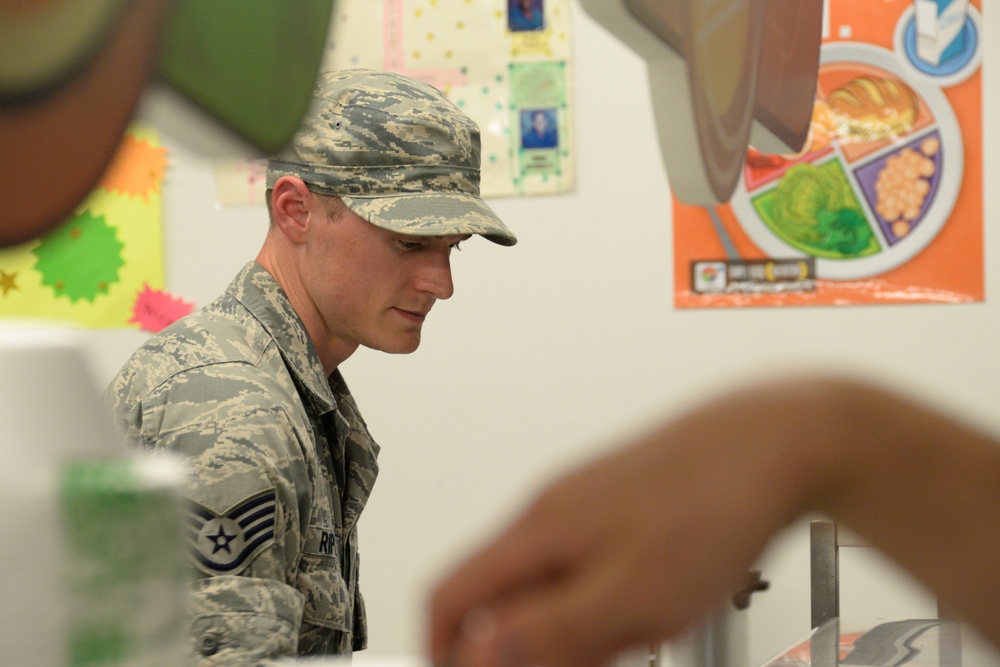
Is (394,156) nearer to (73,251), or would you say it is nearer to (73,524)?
(73,251)

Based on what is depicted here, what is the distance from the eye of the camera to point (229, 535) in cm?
76

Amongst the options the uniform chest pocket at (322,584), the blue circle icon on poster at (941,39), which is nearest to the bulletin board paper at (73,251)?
the uniform chest pocket at (322,584)

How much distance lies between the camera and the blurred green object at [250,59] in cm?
46

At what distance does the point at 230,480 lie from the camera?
79 cm

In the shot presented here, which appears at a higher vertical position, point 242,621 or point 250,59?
point 250,59

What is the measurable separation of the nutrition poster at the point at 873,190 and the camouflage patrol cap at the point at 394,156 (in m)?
1.05

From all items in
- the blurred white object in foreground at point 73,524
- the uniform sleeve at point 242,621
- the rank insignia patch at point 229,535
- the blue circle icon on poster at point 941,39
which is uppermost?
the blue circle icon on poster at point 941,39

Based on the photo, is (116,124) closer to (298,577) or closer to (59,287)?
(59,287)

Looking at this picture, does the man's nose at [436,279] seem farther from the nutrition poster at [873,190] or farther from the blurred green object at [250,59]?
the nutrition poster at [873,190]

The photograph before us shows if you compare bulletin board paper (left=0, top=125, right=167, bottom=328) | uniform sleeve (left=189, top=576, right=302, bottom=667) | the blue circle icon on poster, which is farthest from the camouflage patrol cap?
the blue circle icon on poster

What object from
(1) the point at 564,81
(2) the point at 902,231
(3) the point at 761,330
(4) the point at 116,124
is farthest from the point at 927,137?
(4) the point at 116,124

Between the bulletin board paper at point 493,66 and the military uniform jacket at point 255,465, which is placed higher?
the bulletin board paper at point 493,66

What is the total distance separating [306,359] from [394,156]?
212mm

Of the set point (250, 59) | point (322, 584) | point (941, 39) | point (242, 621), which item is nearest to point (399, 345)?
point (322, 584)
